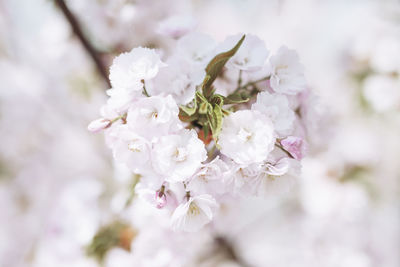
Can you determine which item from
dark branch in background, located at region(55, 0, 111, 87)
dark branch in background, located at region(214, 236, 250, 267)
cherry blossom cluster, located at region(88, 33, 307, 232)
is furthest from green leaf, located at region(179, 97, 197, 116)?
dark branch in background, located at region(214, 236, 250, 267)

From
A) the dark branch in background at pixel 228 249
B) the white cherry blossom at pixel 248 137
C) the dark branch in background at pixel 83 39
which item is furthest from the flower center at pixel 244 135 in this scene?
the dark branch in background at pixel 228 249

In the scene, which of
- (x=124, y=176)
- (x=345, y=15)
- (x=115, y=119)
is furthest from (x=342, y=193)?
(x=345, y=15)

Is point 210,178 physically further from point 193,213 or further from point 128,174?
point 128,174

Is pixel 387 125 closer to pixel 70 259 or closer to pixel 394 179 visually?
pixel 394 179

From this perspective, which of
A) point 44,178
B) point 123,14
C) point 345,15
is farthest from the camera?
point 345,15

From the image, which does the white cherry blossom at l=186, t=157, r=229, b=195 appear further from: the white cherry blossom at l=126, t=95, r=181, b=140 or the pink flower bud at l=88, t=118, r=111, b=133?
the pink flower bud at l=88, t=118, r=111, b=133

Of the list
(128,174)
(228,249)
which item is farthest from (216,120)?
(228,249)

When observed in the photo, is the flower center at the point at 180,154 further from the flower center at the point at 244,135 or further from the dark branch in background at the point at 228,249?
the dark branch in background at the point at 228,249
